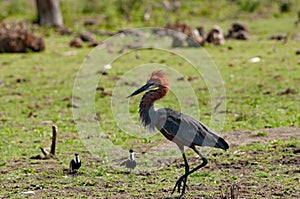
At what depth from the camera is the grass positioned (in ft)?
22.4

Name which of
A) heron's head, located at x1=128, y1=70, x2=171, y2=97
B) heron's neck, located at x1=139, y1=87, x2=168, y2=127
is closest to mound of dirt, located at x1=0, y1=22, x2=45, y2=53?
heron's head, located at x1=128, y1=70, x2=171, y2=97

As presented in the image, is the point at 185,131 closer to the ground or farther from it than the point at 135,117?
closer to the ground

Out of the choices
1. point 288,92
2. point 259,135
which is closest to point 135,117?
point 259,135

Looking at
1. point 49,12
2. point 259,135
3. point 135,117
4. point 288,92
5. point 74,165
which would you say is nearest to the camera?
point 74,165

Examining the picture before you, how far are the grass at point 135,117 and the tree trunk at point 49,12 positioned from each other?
11.2 feet

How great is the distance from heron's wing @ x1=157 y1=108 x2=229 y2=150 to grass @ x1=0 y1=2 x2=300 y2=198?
49 cm

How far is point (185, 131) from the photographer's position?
6.34m

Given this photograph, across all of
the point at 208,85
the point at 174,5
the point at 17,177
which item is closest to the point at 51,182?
the point at 17,177

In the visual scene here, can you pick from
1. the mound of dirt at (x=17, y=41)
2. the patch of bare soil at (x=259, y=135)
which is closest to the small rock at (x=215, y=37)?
the mound of dirt at (x=17, y=41)

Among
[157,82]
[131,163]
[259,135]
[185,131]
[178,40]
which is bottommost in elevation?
[131,163]

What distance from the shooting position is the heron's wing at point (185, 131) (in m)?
6.31

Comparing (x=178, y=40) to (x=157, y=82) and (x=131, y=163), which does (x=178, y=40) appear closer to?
(x=131, y=163)

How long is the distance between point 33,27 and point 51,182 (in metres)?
15.0

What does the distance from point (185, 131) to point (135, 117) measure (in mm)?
4227
